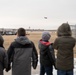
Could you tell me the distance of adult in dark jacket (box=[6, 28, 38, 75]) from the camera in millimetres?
7223

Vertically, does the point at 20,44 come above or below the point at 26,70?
above

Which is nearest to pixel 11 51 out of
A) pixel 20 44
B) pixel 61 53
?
pixel 20 44

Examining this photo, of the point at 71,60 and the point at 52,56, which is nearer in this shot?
the point at 71,60

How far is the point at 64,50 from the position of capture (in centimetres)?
728

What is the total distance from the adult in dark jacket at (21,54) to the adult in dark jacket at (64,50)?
636 millimetres

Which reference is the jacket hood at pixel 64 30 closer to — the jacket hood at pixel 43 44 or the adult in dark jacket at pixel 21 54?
the adult in dark jacket at pixel 21 54

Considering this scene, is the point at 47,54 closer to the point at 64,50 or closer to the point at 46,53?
the point at 46,53

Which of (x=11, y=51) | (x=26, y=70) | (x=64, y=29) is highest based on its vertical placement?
(x=64, y=29)

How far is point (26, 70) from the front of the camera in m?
7.34

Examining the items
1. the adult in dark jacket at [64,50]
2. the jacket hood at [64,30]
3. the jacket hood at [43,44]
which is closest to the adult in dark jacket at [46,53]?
the jacket hood at [43,44]

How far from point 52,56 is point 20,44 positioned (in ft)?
3.88

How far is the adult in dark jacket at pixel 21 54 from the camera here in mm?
7223

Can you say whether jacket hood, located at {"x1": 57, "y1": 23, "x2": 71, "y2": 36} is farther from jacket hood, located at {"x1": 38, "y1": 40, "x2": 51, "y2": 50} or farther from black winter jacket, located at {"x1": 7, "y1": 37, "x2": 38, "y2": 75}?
jacket hood, located at {"x1": 38, "y1": 40, "x2": 51, "y2": 50}

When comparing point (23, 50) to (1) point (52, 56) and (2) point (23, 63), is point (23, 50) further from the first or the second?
(1) point (52, 56)
